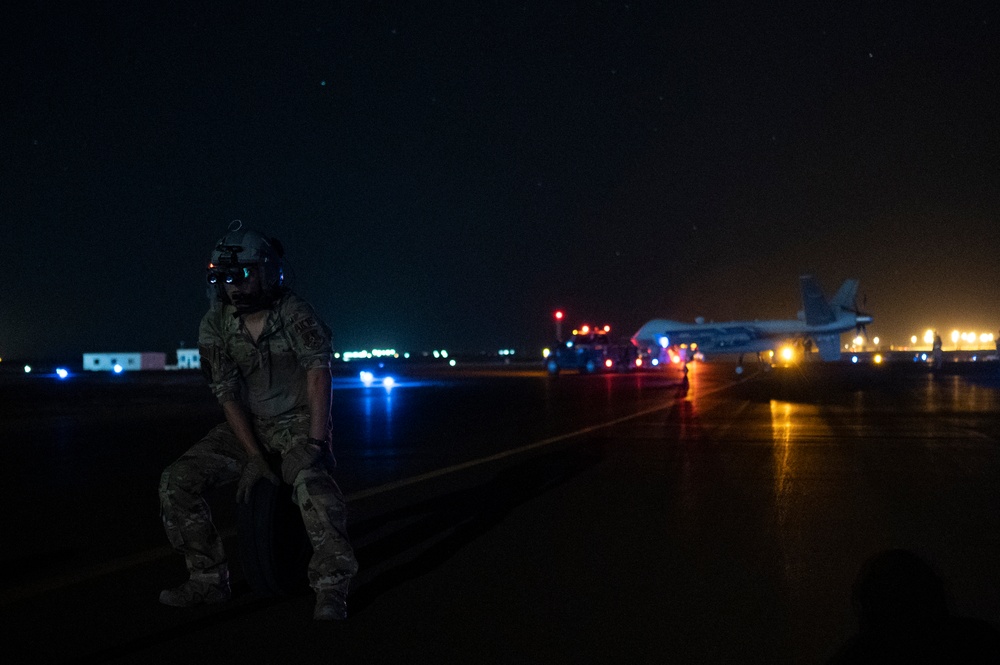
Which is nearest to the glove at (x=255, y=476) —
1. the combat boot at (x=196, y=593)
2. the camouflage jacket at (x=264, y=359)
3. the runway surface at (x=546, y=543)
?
the camouflage jacket at (x=264, y=359)

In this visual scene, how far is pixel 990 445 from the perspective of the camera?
1485 cm

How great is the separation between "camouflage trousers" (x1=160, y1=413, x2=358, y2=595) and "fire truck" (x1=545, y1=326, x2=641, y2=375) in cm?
4602

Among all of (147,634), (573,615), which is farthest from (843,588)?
(147,634)

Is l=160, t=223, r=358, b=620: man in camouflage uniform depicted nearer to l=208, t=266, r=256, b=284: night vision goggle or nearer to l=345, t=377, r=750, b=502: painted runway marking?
l=208, t=266, r=256, b=284: night vision goggle

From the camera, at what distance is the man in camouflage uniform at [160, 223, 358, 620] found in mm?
5484

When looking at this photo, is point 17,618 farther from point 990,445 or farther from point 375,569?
point 990,445

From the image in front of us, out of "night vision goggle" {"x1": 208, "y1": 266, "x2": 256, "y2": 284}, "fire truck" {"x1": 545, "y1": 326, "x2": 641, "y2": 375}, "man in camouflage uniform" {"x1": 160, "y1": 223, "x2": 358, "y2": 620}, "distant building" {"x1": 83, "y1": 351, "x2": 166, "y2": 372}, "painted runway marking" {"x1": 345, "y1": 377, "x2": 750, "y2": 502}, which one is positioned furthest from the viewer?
"distant building" {"x1": 83, "y1": 351, "x2": 166, "y2": 372}

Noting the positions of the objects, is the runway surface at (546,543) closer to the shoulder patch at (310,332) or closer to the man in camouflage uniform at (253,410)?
the man in camouflage uniform at (253,410)

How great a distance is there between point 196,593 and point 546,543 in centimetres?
279

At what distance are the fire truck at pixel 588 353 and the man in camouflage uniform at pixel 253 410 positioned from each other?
46.0 metres

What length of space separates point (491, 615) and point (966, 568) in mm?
3293

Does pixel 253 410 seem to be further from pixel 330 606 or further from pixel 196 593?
Answer: pixel 330 606

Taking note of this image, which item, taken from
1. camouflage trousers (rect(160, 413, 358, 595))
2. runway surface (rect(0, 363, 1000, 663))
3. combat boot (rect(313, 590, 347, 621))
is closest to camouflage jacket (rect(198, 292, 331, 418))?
camouflage trousers (rect(160, 413, 358, 595))

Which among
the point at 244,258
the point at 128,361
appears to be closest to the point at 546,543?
the point at 244,258
